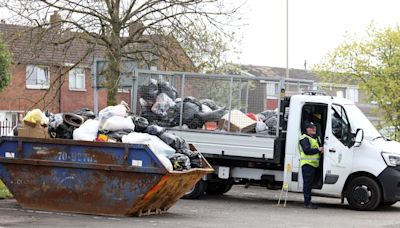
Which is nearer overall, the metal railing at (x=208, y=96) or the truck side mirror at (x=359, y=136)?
A: the truck side mirror at (x=359, y=136)

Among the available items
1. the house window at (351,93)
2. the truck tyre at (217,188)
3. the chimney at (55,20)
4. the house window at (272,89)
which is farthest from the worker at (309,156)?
the house window at (351,93)

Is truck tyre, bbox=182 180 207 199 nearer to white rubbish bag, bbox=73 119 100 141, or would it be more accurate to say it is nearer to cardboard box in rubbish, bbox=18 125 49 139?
white rubbish bag, bbox=73 119 100 141

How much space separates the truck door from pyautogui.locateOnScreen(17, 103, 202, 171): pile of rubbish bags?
3642 millimetres

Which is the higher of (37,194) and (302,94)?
(302,94)

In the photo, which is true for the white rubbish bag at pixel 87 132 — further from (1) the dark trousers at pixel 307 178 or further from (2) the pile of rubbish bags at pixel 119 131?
(1) the dark trousers at pixel 307 178

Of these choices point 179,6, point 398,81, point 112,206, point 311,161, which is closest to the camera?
point 112,206

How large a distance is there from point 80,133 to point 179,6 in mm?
9017

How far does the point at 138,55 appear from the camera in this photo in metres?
22.5

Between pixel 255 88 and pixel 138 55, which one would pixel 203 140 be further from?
pixel 138 55

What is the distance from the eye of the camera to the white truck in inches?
622

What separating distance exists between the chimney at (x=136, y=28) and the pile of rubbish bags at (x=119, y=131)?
8.04 meters

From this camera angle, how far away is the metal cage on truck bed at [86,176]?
1235 centimetres

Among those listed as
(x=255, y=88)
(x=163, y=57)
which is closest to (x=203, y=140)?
(x=255, y=88)

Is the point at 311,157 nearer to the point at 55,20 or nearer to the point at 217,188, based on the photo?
the point at 217,188
